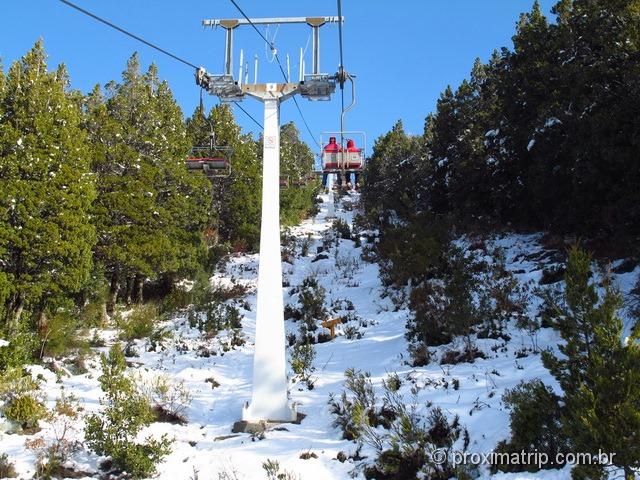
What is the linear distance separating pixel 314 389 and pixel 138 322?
357 inches

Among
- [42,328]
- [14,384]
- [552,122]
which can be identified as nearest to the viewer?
[14,384]

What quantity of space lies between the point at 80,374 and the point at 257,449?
622 cm

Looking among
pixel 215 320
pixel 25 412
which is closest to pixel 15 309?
pixel 215 320

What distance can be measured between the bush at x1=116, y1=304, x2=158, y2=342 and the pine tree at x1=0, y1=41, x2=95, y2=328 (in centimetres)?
237

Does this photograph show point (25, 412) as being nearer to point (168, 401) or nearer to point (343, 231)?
point (168, 401)

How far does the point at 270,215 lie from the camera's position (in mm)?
9664

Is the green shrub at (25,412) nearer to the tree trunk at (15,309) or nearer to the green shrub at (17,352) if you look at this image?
the green shrub at (17,352)

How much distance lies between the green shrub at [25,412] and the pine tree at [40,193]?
18.1ft

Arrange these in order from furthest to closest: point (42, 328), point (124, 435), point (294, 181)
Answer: point (294, 181) < point (42, 328) < point (124, 435)

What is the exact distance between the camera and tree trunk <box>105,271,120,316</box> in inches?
763

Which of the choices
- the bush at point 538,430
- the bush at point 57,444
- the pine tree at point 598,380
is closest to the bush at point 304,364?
the bush at point 57,444

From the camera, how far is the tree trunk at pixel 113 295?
19.4 m

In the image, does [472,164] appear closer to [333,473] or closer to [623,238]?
[623,238]

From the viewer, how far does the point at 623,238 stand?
479 inches
